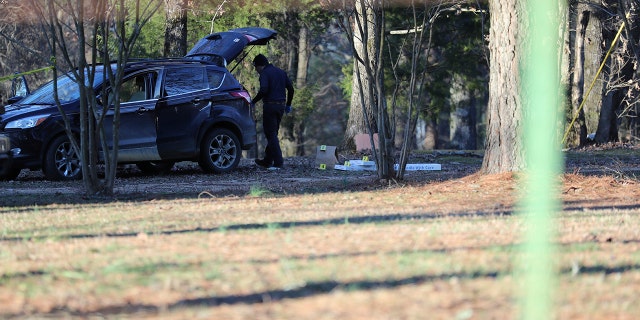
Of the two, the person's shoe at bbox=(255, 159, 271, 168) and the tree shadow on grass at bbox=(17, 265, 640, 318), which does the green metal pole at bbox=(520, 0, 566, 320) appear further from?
the person's shoe at bbox=(255, 159, 271, 168)

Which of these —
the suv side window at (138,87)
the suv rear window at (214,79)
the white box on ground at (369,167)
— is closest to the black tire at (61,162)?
the suv side window at (138,87)

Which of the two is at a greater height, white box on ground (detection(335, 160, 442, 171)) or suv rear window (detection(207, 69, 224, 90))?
suv rear window (detection(207, 69, 224, 90))

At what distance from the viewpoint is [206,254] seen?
648 cm

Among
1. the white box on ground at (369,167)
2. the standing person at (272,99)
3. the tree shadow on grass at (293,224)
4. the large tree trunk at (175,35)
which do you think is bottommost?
the tree shadow on grass at (293,224)

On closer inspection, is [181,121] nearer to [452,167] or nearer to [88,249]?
[452,167]

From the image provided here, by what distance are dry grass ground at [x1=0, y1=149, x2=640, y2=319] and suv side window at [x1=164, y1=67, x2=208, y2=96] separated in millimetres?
4120

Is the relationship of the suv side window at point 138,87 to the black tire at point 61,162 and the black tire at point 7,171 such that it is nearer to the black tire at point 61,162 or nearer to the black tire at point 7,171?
the black tire at point 61,162

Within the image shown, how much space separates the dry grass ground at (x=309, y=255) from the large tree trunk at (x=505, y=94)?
2.54 ft

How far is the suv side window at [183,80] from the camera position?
15570 mm

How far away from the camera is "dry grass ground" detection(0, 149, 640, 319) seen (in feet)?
16.1

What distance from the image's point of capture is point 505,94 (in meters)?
12.3

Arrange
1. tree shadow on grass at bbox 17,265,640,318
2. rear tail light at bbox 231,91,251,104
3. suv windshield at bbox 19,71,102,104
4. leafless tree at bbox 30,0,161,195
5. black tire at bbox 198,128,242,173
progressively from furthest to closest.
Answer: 1. rear tail light at bbox 231,91,251,104
2. black tire at bbox 198,128,242,173
3. suv windshield at bbox 19,71,102,104
4. leafless tree at bbox 30,0,161,195
5. tree shadow on grass at bbox 17,265,640,318

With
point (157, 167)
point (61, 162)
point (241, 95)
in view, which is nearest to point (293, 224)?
point (61, 162)

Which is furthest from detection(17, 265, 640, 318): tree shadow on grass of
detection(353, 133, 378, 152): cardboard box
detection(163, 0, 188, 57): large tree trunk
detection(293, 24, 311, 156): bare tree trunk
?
detection(293, 24, 311, 156): bare tree trunk
